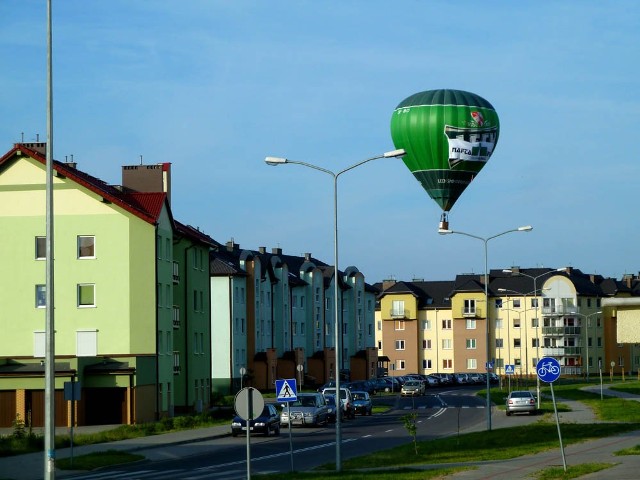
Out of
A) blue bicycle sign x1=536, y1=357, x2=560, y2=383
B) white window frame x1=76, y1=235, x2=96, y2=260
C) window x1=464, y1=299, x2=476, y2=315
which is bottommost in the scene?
blue bicycle sign x1=536, y1=357, x2=560, y2=383

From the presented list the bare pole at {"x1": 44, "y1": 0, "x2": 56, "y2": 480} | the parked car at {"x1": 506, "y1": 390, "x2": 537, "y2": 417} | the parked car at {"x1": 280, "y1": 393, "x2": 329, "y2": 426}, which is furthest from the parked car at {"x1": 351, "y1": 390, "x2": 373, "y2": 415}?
the bare pole at {"x1": 44, "y1": 0, "x2": 56, "y2": 480}

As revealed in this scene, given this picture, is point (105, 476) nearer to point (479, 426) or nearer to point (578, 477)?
point (578, 477)

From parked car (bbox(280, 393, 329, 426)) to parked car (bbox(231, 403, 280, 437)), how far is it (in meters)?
3.89

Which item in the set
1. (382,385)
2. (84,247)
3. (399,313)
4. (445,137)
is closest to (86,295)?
(84,247)

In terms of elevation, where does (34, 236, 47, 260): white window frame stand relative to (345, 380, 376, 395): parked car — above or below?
A: above

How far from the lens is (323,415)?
56.0 meters

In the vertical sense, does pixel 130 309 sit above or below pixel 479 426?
above

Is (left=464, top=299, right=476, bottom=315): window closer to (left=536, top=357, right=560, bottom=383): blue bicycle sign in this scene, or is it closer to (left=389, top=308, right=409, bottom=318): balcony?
(left=389, top=308, right=409, bottom=318): balcony

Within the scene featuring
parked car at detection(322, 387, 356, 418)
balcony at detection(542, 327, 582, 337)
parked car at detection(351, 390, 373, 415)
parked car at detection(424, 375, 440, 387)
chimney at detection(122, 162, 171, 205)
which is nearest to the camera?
parked car at detection(322, 387, 356, 418)

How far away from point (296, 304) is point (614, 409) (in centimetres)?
5260

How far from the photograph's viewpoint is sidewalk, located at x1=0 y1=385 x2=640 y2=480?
28275 mm

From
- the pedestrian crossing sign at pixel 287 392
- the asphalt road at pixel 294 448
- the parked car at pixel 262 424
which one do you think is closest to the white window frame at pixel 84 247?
the asphalt road at pixel 294 448

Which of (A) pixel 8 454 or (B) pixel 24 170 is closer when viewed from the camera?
(A) pixel 8 454

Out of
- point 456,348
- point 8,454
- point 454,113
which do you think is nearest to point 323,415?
point 454,113
